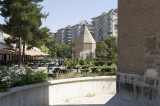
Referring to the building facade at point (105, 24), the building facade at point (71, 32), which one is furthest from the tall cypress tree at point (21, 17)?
the building facade at point (71, 32)

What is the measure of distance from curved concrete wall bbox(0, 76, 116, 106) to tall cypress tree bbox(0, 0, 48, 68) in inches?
502

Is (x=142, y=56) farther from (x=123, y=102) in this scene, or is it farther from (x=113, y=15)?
(x=113, y=15)

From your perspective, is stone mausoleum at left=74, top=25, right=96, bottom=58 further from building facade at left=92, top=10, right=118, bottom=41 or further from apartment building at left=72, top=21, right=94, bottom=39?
apartment building at left=72, top=21, right=94, bottom=39

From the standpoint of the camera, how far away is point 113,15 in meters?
89.9

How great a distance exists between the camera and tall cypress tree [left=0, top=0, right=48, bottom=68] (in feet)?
63.1

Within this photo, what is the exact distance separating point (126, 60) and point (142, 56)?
58 centimetres

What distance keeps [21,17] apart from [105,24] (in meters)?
78.0

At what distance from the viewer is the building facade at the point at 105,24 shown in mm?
90188

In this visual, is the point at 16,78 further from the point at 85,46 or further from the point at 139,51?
the point at 85,46

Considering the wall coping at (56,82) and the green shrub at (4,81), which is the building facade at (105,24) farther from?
the green shrub at (4,81)

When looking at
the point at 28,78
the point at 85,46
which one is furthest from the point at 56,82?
the point at 85,46

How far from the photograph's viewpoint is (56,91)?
800 centimetres

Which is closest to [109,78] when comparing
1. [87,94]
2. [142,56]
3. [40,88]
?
[87,94]

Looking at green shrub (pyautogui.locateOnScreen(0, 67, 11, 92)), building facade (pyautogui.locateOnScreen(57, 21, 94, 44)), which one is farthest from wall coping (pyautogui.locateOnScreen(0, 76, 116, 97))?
building facade (pyautogui.locateOnScreen(57, 21, 94, 44))
